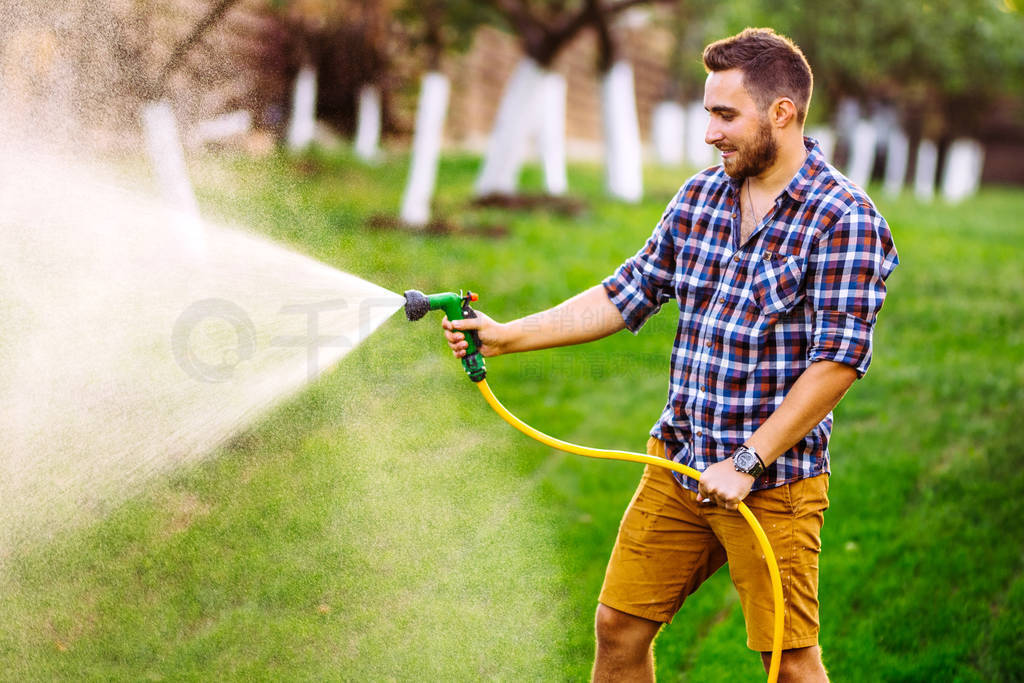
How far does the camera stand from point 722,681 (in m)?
3.65

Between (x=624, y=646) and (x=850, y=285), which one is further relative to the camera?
(x=624, y=646)

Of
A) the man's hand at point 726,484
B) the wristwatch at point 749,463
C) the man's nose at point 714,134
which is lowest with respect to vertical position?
the man's hand at point 726,484

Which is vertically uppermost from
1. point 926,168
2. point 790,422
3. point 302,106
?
point 302,106

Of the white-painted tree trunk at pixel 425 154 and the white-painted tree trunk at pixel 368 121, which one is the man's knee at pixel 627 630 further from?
the white-painted tree trunk at pixel 368 121

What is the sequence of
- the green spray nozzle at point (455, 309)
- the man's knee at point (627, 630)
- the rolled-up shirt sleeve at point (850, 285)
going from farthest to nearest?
the man's knee at point (627, 630), the green spray nozzle at point (455, 309), the rolled-up shirt sleeve at point (850, 285)

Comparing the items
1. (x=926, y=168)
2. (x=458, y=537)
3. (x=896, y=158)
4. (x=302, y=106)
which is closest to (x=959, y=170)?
(x=926, y=168)

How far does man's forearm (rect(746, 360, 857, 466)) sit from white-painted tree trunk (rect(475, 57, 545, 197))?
7.58 m

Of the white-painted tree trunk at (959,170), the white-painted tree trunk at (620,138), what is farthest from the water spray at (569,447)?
the white-painted tree trunk at (959,170)

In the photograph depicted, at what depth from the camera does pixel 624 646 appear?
2779 mm

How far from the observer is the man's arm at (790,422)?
243 cm

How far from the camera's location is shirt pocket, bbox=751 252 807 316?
2.51 m

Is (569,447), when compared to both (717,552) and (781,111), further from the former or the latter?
(781,111)

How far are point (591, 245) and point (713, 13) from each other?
26.9 feet

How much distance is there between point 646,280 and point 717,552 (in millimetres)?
783
